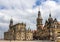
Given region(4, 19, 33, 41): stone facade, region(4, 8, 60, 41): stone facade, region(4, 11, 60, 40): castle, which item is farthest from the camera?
region(4, 19, 33, 41): stone facade

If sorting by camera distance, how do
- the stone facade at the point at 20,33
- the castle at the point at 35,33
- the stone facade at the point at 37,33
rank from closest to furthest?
the stone facade at the point at 37,33, the castle at the point at 35,33, the stone facade at the point at 20,33

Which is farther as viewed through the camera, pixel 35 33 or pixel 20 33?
pixel 35 33

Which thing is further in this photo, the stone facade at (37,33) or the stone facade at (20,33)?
the stone facade at (20,33)

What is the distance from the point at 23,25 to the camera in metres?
79.0

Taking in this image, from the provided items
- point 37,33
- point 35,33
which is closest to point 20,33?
point 37,33

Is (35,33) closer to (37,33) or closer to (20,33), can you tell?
(37,33)

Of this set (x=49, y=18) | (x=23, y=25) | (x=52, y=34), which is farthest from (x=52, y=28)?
(x=23, y=25)

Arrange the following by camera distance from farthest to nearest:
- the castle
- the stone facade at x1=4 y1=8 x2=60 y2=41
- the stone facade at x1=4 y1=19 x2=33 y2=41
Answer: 1. the stone facade at x1=4 y1=19 x2=33 y2=41
2. the castle
3. the stone facade at x1=4 y1=8 x2=60 y2=41

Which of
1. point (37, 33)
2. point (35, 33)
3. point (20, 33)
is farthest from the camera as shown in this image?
point (35, 33)

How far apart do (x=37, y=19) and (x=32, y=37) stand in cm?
1174

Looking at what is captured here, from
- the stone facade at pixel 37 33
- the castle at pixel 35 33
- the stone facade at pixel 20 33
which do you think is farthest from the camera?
the stone facade at pixel 20 33

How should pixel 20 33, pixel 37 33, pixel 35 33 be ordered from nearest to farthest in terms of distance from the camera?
pixel 20 33 → pixel 37 33 → pixel 35 33

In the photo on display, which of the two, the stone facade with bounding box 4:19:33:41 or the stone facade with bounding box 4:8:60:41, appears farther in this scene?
the stone facade with bounding box 4:19:33:41

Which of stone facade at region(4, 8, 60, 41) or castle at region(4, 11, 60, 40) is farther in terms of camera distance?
castle at region(4, 11, 60, 40)
